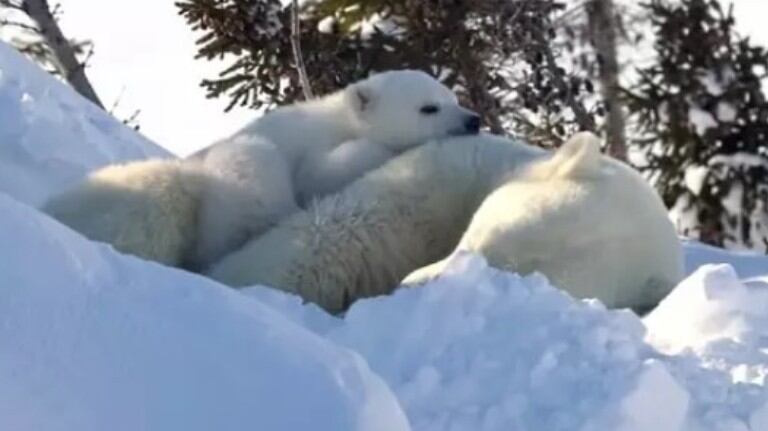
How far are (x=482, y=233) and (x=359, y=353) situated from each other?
4.15ft

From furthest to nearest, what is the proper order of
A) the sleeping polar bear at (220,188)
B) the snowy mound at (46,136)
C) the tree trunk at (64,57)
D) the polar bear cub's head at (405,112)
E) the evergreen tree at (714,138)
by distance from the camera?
the evergreen tree at (714,138)
the tree trunk at (64,57)
the snowy mound at (46,136)
the polar bear cub's head at (405,112)
the sleeping polar bear at (220,188)

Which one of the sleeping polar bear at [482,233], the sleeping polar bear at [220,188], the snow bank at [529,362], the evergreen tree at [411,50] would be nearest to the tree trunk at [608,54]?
the evergreen tree at [411,50]

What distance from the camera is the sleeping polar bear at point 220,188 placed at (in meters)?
5.78

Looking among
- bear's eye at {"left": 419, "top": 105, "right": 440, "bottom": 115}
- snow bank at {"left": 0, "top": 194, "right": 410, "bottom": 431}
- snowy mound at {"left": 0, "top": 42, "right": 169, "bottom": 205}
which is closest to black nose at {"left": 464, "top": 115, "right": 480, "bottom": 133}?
bear's eye at {"left": 419, "top": 105, "right": 440, "bottom": 115}

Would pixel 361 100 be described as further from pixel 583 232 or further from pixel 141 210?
pixel 583 232

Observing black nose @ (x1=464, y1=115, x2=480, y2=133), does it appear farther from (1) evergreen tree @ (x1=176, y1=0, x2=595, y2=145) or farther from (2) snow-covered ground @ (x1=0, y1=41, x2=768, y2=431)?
(1) evergreen tree @ (x1=176, y1=0, x2=595, y2=145)

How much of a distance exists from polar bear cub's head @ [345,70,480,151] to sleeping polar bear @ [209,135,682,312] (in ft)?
1.65

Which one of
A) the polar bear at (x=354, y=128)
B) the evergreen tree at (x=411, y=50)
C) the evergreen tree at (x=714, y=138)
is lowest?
the evergreen tree at (x=714, y=138)

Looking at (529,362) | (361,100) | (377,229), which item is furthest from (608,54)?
(529,362)

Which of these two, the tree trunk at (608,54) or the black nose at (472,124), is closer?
the black nose at (472,124)

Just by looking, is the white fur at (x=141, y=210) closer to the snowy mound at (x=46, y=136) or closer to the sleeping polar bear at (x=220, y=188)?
the sleeping polar bear at (x=220, y=188)

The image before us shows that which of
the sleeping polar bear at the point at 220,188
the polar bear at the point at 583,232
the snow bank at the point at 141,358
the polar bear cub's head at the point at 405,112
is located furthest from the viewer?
the polar bear cub's head at the point at 405,112

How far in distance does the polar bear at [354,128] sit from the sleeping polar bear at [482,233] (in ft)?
0.66

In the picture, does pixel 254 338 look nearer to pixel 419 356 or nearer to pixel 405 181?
pixel 419 356
